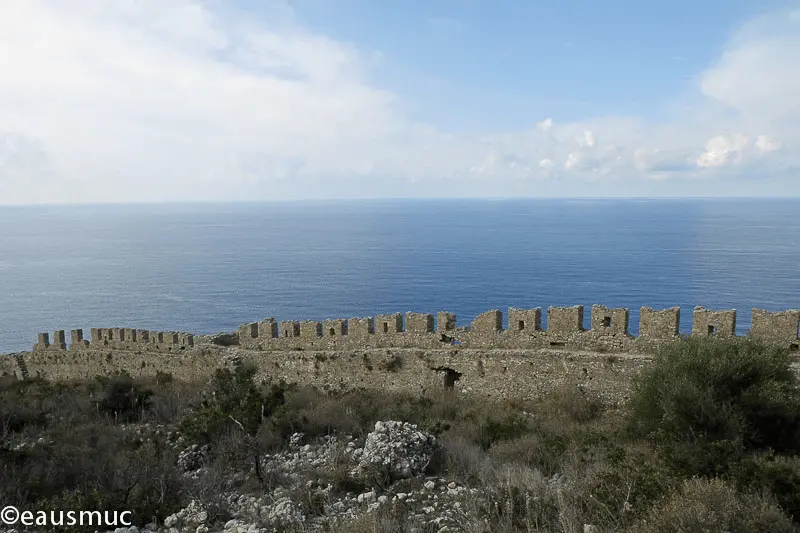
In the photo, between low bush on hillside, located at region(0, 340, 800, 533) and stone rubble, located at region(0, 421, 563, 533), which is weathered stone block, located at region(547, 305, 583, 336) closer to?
low bush on hillside, located at region(0, 340, 800, 533)

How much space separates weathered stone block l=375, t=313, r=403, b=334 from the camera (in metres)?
14.4

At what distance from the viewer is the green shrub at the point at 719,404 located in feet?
23.2

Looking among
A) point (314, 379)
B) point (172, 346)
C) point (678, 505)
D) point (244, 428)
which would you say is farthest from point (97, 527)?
point (172, 346)

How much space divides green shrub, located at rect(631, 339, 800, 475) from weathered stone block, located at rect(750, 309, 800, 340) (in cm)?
163

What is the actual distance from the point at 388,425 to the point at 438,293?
4099 centimetres

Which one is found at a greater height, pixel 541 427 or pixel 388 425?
pixel 388 425

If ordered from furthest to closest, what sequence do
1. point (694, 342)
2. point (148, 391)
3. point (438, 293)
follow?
point (438, 293), point (148, 391), point (694, 342)

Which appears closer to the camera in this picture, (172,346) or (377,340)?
(377,340)

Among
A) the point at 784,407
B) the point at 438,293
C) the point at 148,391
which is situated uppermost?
the point at 784,407

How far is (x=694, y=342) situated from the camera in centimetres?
930

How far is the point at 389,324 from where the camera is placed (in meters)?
14.5

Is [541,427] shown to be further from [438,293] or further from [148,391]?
[438,293]

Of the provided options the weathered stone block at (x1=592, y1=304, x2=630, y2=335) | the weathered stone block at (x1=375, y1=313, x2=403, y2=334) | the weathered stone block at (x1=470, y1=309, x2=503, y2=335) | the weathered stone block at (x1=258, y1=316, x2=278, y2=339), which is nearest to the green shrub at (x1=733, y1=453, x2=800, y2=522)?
the weathered stone block at (x1=592, y1=304, x2=630, y2=335)

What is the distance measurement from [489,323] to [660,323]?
391 cm
